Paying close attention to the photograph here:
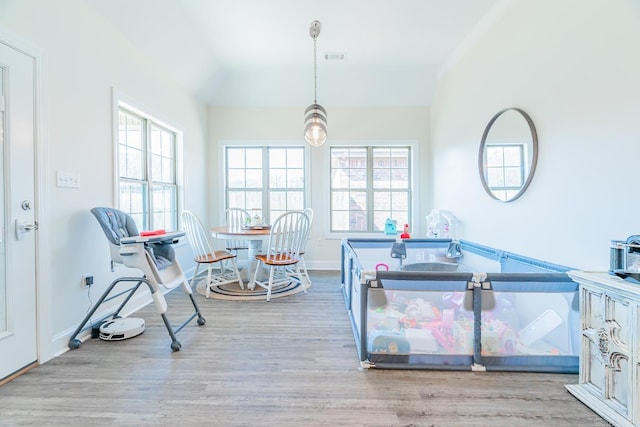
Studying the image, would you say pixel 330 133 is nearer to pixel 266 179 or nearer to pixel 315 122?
pixel 266 179

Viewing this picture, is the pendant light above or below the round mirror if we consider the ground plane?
above

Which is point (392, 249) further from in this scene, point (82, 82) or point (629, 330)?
point (82, 82)

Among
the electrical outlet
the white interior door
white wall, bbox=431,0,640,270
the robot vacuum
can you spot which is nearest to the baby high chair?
the robot vacuum

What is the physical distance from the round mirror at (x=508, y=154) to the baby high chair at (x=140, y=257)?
3001 mm

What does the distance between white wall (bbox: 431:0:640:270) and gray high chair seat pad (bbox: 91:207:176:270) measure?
10.1ft

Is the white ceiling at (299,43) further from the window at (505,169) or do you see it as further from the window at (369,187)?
the window at (505,169)

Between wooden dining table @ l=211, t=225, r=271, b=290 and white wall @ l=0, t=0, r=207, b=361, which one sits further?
wooden dining table @ l=211, t=225, r=271, b=290

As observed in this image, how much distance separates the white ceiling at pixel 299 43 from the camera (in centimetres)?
292

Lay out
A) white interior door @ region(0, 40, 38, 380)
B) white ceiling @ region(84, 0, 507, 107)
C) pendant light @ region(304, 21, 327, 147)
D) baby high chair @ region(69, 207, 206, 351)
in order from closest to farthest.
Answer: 1. white interior door @ region(0, 40, 38, 380)
2. baby high chair @ region(69, 207, 206, 351)
3. white ceiling @ region(84, 0, 507, 107)
4. pendant light @ region(304, 21, 327, 147)

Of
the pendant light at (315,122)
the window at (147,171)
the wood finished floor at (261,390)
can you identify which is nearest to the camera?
the wood finished floor at (261,390)

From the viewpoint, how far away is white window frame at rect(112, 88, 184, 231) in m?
2.74

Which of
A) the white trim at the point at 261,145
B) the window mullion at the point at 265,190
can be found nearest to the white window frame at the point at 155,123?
the white trim at the point at 261,145

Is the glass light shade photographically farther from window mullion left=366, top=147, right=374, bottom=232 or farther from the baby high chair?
window mullion left=366, top=147, right=374, bottom=232

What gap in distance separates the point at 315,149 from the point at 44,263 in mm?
3702
